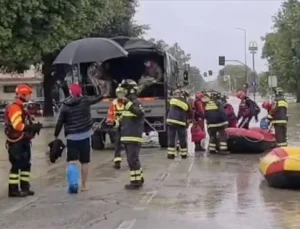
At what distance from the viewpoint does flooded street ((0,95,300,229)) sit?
9.77m

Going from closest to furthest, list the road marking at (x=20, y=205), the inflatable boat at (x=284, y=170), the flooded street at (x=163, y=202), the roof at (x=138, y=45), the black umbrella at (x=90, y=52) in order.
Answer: the flooded street at (x=163, y=202), the road marking at (x=20, y=205), the inflatable boat at (x=284, y=170), the black umbrella at (x=90, y=52), the roof at (x=138, y=45)

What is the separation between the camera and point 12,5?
76.0ft

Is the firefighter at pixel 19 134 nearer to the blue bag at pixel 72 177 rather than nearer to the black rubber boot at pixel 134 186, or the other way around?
the blue bag at pixel 72 177

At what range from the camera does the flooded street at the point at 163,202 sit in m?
9.77

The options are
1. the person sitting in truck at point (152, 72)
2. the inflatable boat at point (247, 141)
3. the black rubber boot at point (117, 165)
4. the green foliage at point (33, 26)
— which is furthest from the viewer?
the green foliage at point (33, 26)

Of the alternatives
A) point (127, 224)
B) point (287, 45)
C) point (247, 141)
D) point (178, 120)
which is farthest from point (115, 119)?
point (287, 45)

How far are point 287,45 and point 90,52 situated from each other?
61177mm

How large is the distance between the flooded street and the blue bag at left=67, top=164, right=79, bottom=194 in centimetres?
18

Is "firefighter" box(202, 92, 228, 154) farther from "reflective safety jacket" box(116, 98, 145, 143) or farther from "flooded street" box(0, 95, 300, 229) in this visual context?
"reflective safety jacket" box(116, 98, 145, 143)

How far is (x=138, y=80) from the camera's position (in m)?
22.9

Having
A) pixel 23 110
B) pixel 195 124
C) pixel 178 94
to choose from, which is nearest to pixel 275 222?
pixel 23 110

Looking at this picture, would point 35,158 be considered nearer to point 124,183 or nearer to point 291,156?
point 124,183

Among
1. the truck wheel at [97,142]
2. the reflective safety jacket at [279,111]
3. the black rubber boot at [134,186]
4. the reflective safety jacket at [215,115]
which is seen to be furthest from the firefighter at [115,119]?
the reflective safety jacket at [279,111]

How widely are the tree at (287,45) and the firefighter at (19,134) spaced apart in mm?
59377
